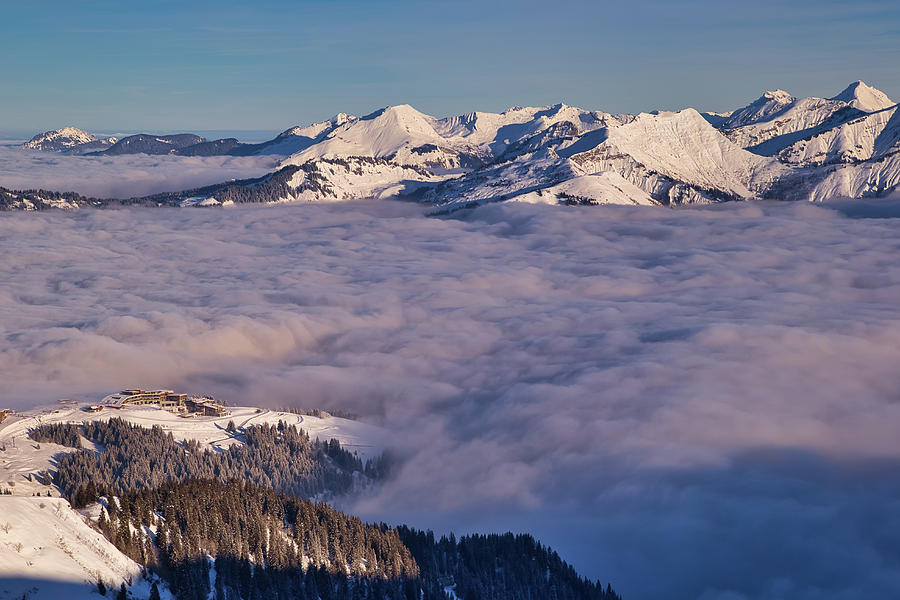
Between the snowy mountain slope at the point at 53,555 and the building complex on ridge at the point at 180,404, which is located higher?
the snowy mountain slope at the point at 53,555

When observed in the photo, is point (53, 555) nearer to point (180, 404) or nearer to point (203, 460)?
point (203, 460)

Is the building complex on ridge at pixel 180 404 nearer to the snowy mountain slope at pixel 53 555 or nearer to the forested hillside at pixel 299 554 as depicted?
the forested hillside at pixel 299 554

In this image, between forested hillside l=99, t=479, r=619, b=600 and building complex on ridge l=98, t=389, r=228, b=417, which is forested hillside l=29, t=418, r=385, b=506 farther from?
forested hillside l=99, t=479, r=619, b=600

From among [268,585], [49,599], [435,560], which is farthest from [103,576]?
[435,560]

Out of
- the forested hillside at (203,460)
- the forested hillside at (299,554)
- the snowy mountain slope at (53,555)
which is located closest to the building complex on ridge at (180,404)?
the forested hillside at (203,460)

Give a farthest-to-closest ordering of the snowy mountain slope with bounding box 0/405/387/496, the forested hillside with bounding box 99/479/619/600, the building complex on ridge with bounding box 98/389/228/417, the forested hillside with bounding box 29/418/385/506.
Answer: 1. the building complex on ridge with bounding box 98/389/228/417
2. the forested hillside with bounding box 29/418/385/506
3. the snowy mountain slope with bounding box 0/405/387/496
4. the forested hillside with bounding box 99/479/619/600

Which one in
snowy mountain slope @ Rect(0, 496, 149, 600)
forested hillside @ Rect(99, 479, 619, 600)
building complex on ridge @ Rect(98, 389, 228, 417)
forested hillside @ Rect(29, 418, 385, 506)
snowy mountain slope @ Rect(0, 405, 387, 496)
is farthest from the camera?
building complex on ridge @ Rect(98, 389, 228, 417)

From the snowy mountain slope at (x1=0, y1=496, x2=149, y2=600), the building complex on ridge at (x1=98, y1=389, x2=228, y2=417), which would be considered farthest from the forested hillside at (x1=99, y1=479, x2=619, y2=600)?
the building complex on ridge at (x1=98, y1=389, x2=228, y2=417)

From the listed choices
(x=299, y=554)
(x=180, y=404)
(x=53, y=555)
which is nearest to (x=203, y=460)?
(x=180, y=404)

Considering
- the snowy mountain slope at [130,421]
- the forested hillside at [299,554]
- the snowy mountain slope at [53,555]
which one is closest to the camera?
the snowy mountain slope at [53,555]
